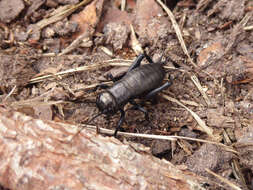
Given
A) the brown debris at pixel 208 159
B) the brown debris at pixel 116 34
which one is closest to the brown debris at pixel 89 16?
the brown debris at pixel 116 34

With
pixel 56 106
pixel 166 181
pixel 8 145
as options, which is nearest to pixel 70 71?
pixel 56 106

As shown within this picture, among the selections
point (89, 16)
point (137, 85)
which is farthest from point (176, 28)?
point (89, 16)

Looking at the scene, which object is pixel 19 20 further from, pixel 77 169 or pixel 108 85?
pixel 77 169

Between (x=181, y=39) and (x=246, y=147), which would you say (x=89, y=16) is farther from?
(x=246, y=147)

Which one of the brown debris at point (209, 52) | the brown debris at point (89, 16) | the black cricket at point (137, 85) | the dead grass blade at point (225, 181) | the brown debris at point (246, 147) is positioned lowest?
the dead grass blade at point (225, 181)

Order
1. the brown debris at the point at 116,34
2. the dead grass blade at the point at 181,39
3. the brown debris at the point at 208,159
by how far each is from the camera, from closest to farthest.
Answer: the brown debris at the point at 208,159, the dead grass blade at the point at 181,39, the brown debris at the point at 116,34

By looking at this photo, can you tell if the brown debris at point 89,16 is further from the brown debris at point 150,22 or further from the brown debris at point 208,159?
the brown debris at point 208,159

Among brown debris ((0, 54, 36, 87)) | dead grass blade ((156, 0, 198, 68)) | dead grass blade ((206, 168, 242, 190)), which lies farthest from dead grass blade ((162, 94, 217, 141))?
brown debris ((0, 54, 36, 87))
